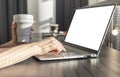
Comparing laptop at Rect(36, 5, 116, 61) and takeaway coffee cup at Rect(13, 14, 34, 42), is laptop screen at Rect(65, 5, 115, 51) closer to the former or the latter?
laptop at Rect(36, 5, 116, 61)

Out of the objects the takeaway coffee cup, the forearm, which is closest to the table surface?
the forearm

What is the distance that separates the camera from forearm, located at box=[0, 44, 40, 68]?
59cm

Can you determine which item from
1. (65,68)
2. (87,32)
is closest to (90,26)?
(87,32)

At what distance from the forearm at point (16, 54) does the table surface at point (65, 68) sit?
0.01 meters

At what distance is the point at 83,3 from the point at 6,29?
118 cm

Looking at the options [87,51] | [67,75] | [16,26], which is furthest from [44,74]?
[16,26]

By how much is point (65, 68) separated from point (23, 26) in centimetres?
58

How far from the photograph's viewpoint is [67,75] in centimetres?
51

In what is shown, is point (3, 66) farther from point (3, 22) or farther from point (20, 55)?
point (3, 22)

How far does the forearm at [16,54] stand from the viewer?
59cm

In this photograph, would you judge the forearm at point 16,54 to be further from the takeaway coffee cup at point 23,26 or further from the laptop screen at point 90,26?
the takeaway coffee cup at point 23,26

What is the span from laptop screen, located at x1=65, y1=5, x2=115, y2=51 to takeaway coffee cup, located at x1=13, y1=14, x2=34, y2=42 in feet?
0.67

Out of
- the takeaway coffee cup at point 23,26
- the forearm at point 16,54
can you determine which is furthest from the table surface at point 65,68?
the takeaway coffee cup at point 23,26

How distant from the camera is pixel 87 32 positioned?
884 millimetres
